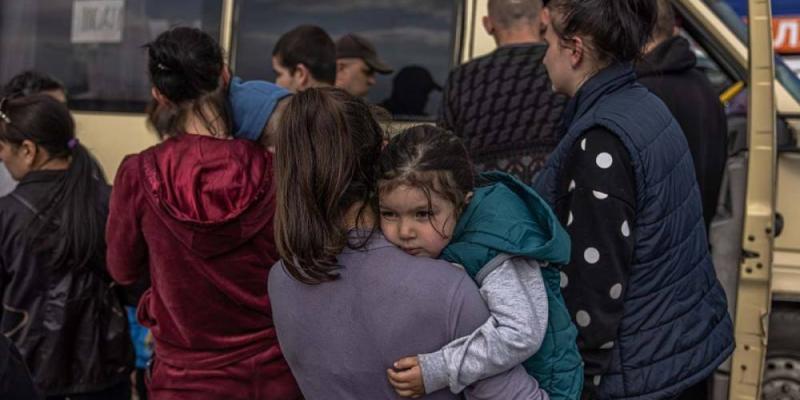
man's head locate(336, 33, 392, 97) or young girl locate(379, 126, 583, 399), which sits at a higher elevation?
man's head locate(336, 33, 392, 97)

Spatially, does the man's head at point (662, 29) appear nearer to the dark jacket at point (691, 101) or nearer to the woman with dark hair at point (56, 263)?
the dark jacket at point (691, 101)

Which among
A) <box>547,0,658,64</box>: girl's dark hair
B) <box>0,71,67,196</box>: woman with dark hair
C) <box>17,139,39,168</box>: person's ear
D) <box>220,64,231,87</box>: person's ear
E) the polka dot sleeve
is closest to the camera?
the polka dot sleeve

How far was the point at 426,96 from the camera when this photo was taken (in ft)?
15.1

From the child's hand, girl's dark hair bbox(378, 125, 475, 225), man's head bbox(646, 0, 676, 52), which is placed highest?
man's head bbox(646, 0, 676, 52)

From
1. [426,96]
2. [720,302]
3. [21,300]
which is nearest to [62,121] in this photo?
[21,300]

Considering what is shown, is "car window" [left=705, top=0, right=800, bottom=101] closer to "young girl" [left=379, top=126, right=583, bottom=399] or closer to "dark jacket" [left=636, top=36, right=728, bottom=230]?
"dark jacket" [left=636, top=36, right=728, bottom=230]

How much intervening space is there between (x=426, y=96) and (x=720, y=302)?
228 cm

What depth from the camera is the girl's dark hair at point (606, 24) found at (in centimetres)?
237

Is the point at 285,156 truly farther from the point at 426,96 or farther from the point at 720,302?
the point at 426,96

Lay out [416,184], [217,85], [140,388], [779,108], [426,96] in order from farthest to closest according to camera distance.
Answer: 1. [140,388]
2. [426,96]
3. [779,108]
4. [217,85]
5. [416,184]

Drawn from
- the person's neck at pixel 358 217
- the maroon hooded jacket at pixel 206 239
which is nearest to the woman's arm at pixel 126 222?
the maroon hooded jacket at pixel 206 239

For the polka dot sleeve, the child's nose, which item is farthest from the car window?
the child's nose

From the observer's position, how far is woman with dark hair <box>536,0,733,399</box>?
227cm

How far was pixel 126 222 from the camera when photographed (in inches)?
101
